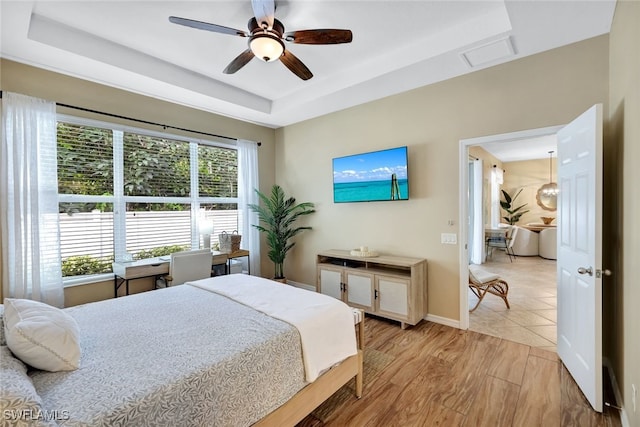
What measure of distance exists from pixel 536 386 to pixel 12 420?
2.96 metres

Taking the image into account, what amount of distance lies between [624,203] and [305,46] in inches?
111

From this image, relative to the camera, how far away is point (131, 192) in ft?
11.4

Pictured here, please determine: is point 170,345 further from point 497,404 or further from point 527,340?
point 527,340

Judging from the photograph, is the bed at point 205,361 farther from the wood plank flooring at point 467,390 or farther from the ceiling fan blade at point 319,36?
the ceiling fan blade at point 319,36

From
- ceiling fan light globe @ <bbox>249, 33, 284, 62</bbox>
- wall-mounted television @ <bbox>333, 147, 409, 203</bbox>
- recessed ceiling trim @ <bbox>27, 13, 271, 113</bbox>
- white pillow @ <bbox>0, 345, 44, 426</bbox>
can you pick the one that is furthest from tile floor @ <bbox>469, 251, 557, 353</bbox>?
recessed ceiling trim @ <bbox>27, 13, 271, 113</bbox>

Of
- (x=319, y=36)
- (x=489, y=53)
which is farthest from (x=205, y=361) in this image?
(x=489, y=53)

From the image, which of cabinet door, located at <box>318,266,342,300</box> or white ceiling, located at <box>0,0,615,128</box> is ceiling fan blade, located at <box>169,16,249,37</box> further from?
cabinet door, located at <box>318,266,342,300</box>

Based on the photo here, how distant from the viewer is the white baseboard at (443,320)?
318 cm

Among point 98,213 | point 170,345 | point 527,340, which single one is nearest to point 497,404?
point 527,340

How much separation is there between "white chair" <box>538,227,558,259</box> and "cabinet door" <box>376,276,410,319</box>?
5756 millimetres

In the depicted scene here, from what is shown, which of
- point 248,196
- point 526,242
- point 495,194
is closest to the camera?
point 248,196

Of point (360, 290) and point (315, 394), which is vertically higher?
point (360, 290)

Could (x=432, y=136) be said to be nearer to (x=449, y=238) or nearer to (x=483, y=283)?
(x=449, y=238)

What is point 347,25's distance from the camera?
A: 2.52 meters
